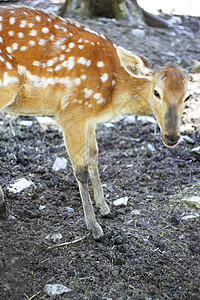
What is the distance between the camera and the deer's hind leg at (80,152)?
3.64 meters

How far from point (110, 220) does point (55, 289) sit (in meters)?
1.26

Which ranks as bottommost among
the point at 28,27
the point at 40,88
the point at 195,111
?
the point at 195,111

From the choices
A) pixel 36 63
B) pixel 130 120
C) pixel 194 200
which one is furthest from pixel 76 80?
pixel 130 120

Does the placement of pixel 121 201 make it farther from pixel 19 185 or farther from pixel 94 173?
pixel 19 185

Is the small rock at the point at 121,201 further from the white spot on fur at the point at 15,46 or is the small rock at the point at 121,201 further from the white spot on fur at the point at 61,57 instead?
the white spot on fur at the point at 15,46

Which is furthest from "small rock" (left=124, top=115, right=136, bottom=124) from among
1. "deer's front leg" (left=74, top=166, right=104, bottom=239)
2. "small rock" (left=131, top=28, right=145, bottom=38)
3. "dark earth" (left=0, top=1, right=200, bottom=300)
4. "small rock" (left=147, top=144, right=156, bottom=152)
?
"deer's front leg" (left=74, top=166, right=104, bottom=239)

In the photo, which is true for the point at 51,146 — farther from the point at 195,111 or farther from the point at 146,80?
the point at 195,111

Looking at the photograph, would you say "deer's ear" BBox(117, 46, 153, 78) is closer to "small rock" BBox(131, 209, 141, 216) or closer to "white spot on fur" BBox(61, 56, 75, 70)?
"white spot on fur" BBox(61, 56, 75, 70)

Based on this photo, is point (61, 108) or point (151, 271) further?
point (61, 108)

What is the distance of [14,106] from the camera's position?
3.72 meters

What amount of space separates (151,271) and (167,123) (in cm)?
139

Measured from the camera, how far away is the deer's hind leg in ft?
11.9

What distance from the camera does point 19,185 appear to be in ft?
14.2

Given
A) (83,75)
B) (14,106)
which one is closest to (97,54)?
(83,75)
